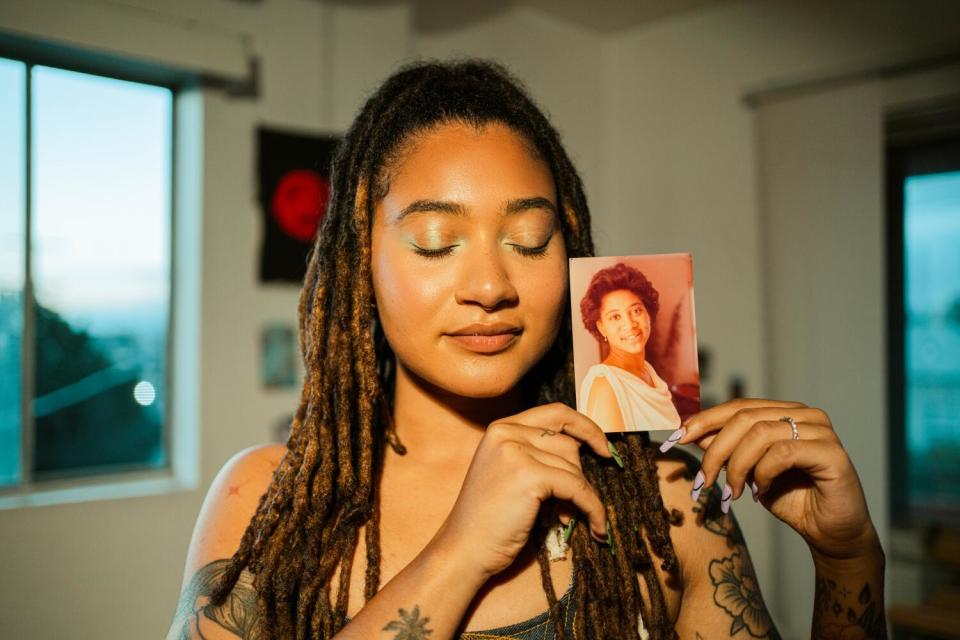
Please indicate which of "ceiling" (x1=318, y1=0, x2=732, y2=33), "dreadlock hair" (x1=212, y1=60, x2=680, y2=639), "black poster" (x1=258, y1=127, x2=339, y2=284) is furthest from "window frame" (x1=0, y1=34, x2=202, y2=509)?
"dreadlock hair" (x1=212, y1=60, x2=680, y2=639)

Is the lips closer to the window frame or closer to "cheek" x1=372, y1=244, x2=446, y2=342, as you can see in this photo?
"cheek" x1=372, y1=244, x2=446, y2=342

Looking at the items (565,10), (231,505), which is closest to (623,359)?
(231,505)

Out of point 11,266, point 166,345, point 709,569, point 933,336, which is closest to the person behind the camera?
point 709,569

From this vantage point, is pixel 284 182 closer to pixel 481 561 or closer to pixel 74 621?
pixel 74 621

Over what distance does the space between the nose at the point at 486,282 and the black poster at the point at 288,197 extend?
7.54 ft

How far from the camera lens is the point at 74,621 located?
8.98ft

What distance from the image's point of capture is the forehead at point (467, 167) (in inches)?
42.9

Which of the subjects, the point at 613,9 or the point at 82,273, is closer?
the point at 82,273

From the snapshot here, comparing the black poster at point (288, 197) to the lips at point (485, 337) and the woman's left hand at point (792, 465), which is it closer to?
the lips at point (485, 337)

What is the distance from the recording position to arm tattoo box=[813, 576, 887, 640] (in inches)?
44.5

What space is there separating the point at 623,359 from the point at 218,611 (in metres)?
0.72

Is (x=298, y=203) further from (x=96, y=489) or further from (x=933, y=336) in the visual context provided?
(x=933, y=336)

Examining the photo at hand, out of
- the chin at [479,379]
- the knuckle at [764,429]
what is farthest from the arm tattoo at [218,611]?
the knuckle at [764,429]

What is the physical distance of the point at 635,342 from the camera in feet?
3.58
